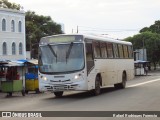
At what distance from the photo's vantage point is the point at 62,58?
21219 millimetres

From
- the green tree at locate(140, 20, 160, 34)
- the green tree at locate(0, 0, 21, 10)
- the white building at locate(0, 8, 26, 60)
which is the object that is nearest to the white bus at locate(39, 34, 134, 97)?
the white building at locate(0, 8, 26, 60)

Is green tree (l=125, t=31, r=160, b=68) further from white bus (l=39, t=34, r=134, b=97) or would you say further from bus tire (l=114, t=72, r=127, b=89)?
white bus (l=39, t=34, r=134, b=97)

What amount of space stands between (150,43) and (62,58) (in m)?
83.2

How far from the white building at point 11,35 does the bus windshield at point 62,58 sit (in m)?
48.7

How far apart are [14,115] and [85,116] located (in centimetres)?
251

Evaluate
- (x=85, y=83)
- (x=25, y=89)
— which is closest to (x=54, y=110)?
(x=85, y=83)

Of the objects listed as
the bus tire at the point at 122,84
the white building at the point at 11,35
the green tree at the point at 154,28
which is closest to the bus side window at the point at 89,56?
the bus tire at the point at 122,84

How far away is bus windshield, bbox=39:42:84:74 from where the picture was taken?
2119cm

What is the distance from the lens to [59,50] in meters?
21.5

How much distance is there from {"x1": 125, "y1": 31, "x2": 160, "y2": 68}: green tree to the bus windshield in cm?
7864

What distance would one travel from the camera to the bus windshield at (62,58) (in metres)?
21.2

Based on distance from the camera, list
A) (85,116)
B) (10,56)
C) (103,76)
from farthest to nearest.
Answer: (10,56)
(103,76)
(85,116)

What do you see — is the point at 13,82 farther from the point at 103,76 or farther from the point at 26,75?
the point at 103,76

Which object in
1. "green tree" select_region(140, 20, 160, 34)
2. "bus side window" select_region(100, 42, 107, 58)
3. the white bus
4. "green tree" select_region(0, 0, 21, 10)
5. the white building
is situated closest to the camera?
the white bus
